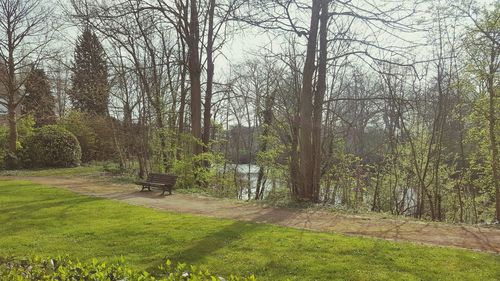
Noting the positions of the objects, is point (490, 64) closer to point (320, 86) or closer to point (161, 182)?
point (320, 86)

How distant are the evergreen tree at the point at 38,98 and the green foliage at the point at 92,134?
1.31m

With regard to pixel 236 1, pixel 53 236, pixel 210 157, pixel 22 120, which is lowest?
pixel 53 236

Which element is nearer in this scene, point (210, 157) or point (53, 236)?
point (53, 236)

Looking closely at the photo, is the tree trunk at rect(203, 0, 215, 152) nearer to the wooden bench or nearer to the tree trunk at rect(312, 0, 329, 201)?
the wooden bench

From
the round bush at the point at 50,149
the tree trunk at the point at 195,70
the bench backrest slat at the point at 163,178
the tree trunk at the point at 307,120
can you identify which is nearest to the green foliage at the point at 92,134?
the round bush at the point at 50,149

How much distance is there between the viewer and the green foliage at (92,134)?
26.8 metres

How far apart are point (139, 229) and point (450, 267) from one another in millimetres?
5283

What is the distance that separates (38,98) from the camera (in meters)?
32.8

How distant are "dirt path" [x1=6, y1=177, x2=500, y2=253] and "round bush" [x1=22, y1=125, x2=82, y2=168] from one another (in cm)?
1060

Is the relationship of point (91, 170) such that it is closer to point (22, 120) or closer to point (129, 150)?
point (129, 150)

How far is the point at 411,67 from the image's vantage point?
10945 mm

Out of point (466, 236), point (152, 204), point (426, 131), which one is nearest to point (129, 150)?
point (152, 204)

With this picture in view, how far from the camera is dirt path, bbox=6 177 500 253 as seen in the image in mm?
7336

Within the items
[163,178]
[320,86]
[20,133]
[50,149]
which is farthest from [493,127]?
[20,133]
